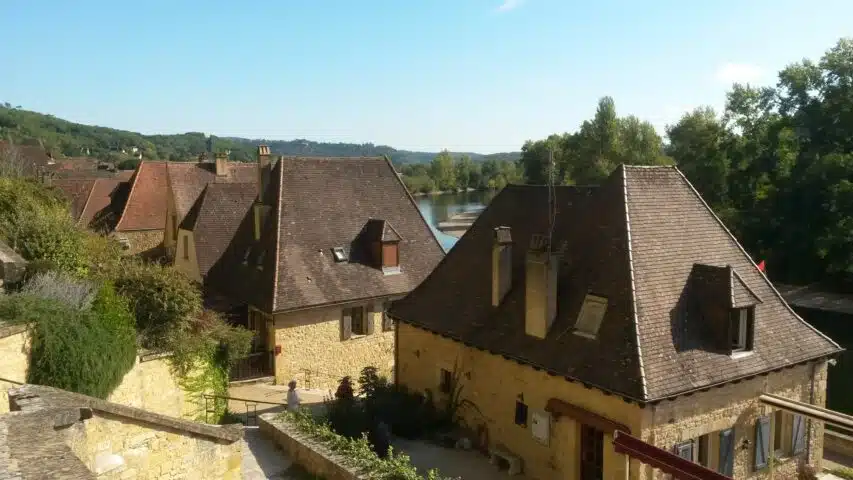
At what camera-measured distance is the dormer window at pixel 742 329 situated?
12.2 metres

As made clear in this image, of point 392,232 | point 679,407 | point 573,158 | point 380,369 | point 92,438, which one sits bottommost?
point 380,369

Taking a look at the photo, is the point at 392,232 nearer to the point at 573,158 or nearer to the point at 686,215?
the point at 686,215

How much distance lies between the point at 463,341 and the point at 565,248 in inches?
123

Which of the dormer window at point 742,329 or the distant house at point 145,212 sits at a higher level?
the distant house at point 145,212

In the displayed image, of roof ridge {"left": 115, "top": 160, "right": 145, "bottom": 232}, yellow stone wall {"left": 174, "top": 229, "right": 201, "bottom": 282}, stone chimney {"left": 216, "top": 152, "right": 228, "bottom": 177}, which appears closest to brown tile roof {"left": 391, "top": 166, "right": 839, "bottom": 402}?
yellow stone wall {"left": 174, "top": 229, "right": 201, "bottom": 282}

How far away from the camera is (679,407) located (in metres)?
11.5

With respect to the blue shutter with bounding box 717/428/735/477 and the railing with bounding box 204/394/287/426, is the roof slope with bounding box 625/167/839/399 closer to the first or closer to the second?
the blue shutter with bounding box 717/428/735/477

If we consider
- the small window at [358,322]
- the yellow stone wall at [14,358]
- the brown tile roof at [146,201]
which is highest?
the brown tile roof at [146,201]

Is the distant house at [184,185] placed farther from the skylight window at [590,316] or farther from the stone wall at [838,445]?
the stone wall at [838,445]

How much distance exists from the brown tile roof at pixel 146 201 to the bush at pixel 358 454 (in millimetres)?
20392

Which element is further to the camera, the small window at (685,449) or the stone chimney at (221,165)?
the stone chimney at (221,165)

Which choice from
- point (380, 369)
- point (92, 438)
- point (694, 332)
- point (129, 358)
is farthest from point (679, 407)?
point (380, 369)

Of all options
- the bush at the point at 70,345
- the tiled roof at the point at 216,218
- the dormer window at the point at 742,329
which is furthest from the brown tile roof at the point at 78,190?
the dormer window at the point at 742,329

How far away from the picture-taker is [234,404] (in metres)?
17.7
